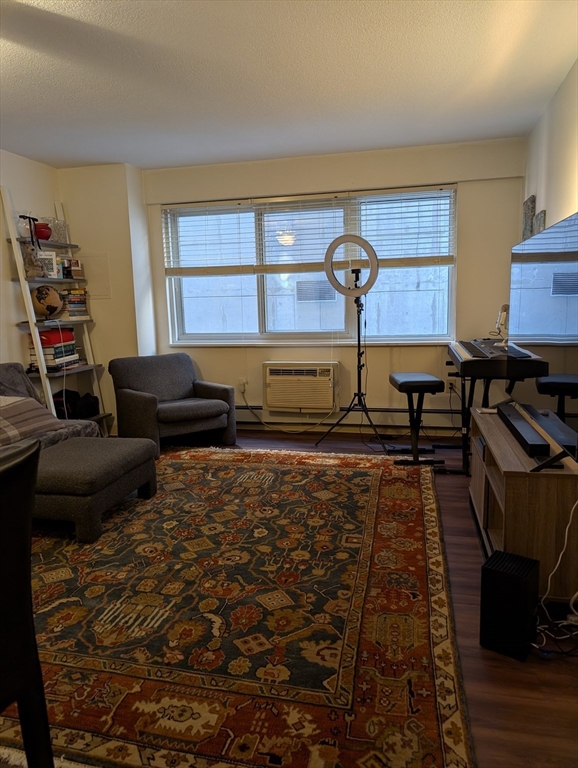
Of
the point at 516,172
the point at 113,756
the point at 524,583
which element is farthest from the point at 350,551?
the point at 516,172

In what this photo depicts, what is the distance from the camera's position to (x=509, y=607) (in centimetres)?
168

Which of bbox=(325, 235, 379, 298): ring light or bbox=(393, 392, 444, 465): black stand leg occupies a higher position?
bbox=(325, 235, 379, 298): ring light

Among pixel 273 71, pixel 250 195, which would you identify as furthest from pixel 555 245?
pixel 250 195

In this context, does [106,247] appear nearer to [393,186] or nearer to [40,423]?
[40,423]

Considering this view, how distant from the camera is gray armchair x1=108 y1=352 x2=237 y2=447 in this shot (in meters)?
4.01

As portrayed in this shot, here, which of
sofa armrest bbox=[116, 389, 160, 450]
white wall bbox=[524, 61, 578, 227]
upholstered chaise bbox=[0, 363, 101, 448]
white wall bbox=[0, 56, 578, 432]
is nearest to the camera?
white wall bbox=[524, 61, 578, 227]

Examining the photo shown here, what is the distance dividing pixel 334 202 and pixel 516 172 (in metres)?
1.50

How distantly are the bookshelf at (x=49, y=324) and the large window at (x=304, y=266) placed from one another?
2.74ft

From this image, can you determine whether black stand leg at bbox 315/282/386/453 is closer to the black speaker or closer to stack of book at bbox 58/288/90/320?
the black speaker

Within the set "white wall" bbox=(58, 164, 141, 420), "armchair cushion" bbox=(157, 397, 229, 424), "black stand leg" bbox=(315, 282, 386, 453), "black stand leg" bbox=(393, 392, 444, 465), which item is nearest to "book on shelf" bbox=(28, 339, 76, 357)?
"white wall" bbox=(58, 164, 141, 420)

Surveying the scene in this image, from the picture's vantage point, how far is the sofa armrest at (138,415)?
3969 millimetres

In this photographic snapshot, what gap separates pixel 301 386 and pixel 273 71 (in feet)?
8.39

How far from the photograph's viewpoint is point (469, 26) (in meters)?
2.38

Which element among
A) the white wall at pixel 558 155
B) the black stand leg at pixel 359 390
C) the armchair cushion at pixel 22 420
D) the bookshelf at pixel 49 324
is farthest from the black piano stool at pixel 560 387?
the bookshelf at pixel 49 324
